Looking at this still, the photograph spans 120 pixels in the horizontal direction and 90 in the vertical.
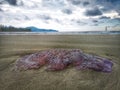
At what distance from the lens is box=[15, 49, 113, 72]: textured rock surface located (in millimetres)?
1971

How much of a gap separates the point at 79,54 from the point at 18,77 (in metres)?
0.62

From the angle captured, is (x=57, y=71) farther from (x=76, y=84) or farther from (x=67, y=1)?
(x=67, y=1)

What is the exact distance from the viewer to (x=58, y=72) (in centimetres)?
195

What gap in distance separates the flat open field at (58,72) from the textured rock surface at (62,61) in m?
0.04

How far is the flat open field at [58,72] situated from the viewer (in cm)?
190

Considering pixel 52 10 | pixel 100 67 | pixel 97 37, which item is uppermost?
pixel 52 10

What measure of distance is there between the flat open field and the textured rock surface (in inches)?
1.7

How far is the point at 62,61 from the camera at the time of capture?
1988 millimetres

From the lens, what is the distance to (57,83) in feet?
6.28

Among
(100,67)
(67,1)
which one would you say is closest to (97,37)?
(100,67)

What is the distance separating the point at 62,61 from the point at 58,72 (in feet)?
0.37

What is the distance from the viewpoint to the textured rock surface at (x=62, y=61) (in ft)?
6.47

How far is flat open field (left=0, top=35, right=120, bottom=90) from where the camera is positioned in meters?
1.90

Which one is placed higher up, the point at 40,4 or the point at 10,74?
the point at 40,4
